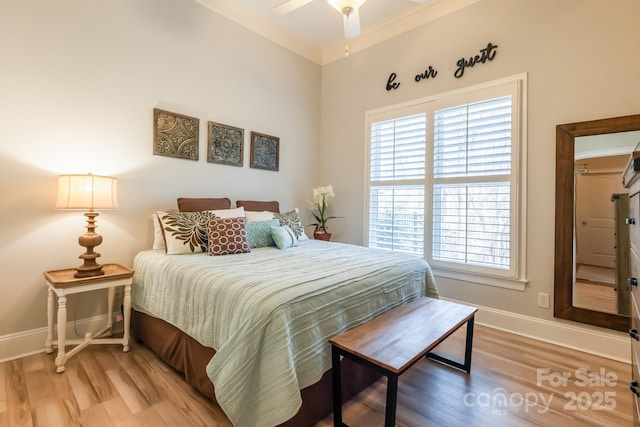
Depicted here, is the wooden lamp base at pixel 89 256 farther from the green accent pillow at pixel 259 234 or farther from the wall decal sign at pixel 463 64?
the wall decal sign at pixel 463 64

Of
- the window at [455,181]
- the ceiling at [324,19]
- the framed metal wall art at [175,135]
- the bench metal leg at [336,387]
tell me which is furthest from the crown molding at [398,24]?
the bench metal leg at [336,387]

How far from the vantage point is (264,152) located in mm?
3619

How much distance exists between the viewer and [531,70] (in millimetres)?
2605

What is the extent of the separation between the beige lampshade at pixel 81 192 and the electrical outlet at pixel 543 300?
3.55 meters

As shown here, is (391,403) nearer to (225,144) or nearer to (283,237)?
(283,237)

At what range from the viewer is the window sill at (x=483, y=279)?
268cm

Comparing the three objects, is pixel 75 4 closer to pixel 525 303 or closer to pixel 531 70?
pixel 531 70

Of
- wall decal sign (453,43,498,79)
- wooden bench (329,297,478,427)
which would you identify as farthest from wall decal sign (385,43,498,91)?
wooden bench (329,297,478,427)

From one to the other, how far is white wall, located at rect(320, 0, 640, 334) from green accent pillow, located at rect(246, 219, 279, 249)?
6.16 feet

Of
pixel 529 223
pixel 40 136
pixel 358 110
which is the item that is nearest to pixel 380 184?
pixel 358 110

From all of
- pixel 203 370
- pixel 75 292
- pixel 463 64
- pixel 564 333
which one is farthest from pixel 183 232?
pixel 564 333

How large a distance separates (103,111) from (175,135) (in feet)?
1.89

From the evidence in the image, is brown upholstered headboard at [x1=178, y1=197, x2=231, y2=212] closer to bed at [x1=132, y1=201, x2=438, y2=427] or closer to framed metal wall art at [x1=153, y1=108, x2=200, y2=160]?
framed metal wall art at [x1=153, y1=108, x2=200, y2=160]

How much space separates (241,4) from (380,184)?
99.0 inches
